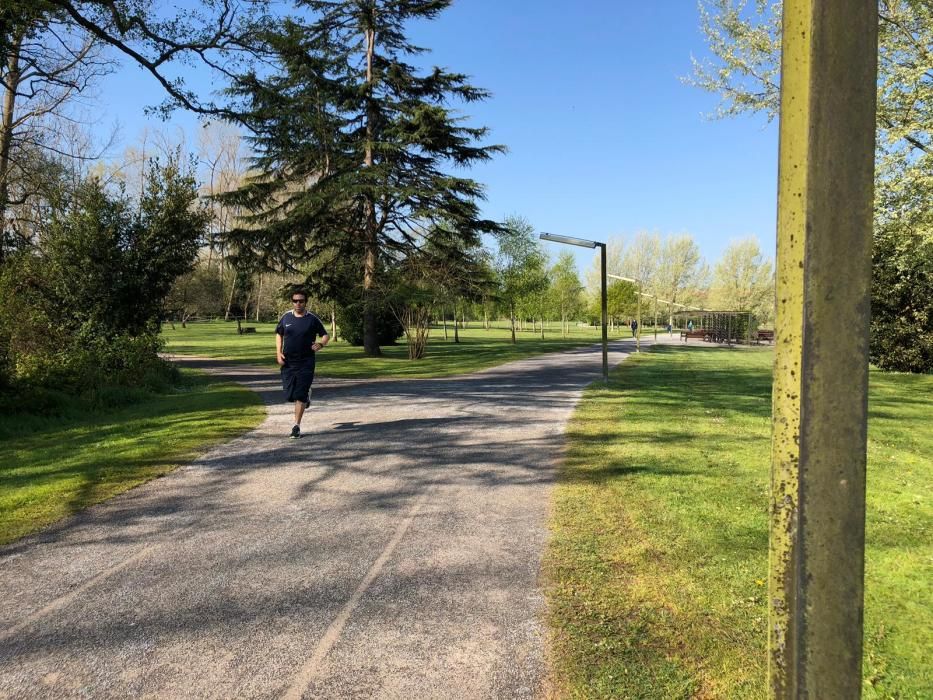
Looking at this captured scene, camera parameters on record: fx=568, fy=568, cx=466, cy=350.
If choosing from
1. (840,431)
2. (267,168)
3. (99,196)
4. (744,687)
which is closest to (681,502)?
(744,687)

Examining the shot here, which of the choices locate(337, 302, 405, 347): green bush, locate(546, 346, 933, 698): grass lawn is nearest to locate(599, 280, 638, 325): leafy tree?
locate(337, 302, 405, 347): green bush

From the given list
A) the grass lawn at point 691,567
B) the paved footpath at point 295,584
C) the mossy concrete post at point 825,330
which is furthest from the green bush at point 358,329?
the mossy concrete post at point 825,330

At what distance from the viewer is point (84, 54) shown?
13.7m

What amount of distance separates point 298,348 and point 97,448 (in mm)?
2755

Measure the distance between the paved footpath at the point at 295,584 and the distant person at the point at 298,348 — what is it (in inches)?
56.2

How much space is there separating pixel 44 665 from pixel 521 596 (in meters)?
2.33

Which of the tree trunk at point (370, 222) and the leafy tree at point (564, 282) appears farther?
the leafy tree at point (564, 282)

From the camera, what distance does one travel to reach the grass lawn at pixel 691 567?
250cm

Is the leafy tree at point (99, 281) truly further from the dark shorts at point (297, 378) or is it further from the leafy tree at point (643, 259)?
the leafy tree at point (643, 259)

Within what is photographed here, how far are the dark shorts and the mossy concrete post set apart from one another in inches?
285

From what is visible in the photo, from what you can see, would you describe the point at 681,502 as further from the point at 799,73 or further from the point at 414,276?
the point at 414,276

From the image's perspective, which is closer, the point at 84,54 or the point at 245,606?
the point at 245,606

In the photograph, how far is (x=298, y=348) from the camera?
7.93m

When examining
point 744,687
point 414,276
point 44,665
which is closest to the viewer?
point 744,687
